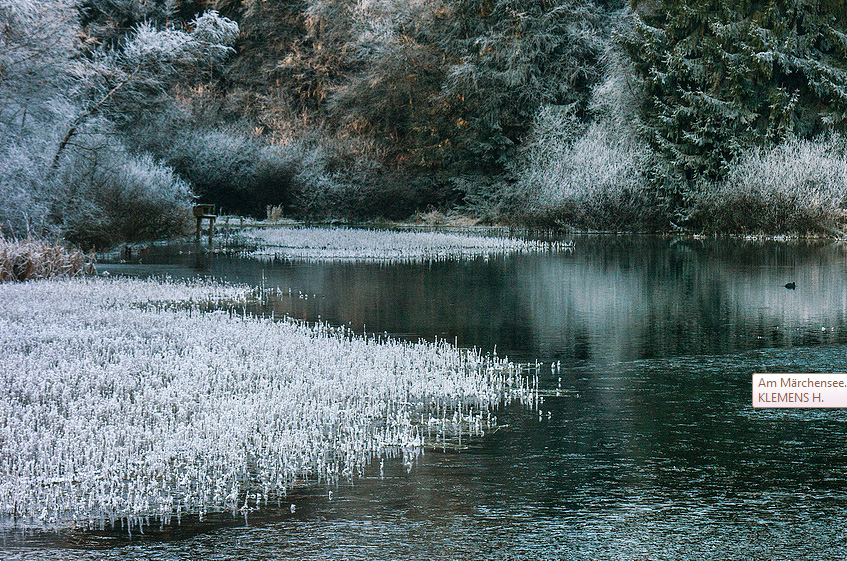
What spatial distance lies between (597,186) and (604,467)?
37210 mm

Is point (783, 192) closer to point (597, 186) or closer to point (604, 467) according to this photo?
point (597, 186)

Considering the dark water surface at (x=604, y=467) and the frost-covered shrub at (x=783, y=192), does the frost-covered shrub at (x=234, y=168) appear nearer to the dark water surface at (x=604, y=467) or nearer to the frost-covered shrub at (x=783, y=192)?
the frost-covered shrub at (x=783, y=192)

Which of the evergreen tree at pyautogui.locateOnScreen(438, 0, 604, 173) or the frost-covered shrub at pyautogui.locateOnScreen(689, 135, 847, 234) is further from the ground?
the evergreen tree at pyautogui.locateOnScreen(438, 0, 604, 173)

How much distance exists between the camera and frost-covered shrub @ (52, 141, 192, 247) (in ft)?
83.4

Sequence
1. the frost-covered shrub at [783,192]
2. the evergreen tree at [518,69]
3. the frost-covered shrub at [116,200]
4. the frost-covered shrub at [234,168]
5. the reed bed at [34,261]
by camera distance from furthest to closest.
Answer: the evergreen tree at [518,69], the frost-covered shrub at [234,168], the frost-covered shrub at [783,192], the frost-covered shrub at [116,200], the reed bed at [34,261]

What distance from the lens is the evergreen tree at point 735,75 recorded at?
43312 millimetres

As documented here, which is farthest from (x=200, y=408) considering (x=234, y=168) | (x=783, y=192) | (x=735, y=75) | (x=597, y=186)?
(x=234, y=168)

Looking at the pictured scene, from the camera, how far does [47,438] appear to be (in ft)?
24.8

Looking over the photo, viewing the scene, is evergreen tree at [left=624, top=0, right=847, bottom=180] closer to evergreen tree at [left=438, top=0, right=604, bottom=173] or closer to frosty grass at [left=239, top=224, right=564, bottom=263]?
evergreen tree at [left=438, top=0, right=604, bottom=173]

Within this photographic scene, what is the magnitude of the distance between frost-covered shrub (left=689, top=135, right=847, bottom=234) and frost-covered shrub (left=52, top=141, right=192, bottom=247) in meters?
19.6

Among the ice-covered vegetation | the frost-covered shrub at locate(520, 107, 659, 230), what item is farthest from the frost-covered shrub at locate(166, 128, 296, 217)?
the ice-covered vegetation

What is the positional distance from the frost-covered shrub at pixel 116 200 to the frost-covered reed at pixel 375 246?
8.85 feet

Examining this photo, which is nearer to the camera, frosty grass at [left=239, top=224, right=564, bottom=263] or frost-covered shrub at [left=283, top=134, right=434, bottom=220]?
frosty grass at [left=239, top=224, right=564, bottom=263]

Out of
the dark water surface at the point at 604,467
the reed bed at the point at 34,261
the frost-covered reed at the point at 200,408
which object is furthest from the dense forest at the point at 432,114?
the dark water surface at the point at 604,467
